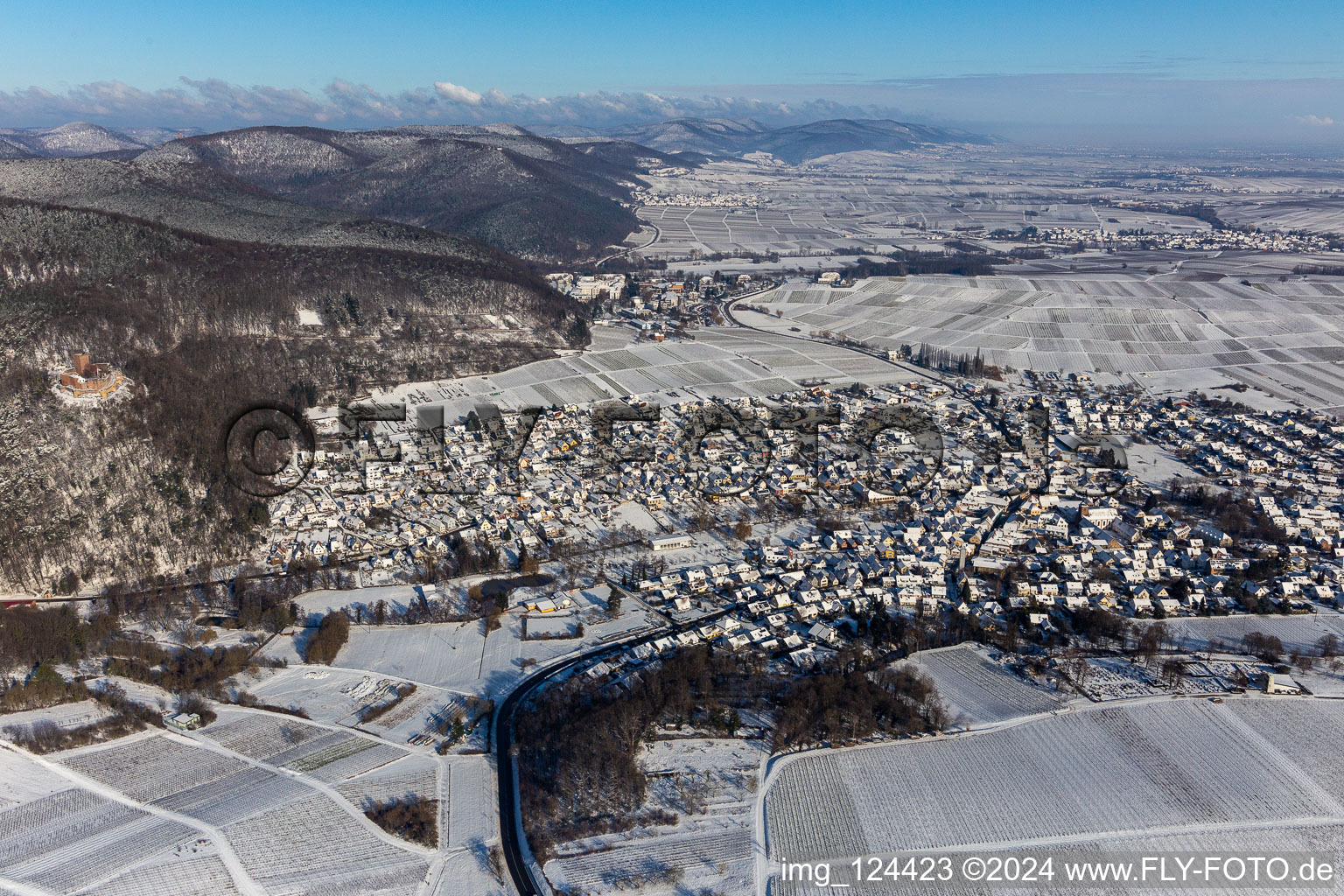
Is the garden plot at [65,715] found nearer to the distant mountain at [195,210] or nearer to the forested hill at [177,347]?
the forested hill at [177,347]

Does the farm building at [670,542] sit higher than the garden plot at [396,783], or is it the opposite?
the farm building at [670,542]

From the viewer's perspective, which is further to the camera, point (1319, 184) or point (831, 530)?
point (1319, 184)

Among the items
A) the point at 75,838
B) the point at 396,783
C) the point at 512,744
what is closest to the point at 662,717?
the point at 512,744

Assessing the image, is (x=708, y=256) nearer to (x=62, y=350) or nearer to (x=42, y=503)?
(x=62, y=350)

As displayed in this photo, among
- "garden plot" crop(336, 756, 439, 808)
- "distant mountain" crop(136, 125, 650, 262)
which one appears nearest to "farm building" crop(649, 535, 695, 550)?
"garden plot" crop(336, 756, 439, 808)

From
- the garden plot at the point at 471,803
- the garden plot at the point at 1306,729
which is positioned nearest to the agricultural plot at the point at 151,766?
the garden plot at the point at 471,803

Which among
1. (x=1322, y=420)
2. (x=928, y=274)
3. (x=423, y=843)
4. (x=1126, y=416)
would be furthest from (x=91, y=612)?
(x=928, y=274)

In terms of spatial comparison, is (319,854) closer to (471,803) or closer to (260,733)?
(471,803)
